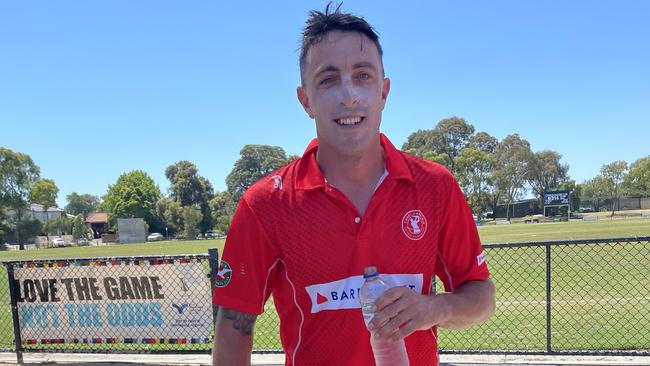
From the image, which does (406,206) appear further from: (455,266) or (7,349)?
(7,349)

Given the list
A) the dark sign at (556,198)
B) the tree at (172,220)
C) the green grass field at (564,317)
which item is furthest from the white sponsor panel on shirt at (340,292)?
the dark sign at (556,198)

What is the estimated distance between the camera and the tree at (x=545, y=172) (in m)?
89.1

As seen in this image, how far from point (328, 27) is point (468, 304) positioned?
3.78ft

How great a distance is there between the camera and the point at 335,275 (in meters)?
1.74

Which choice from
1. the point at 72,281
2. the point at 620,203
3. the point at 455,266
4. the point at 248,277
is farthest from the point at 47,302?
the point at 620,203

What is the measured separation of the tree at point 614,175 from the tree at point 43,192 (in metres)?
93.8

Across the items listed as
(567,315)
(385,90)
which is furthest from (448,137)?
(385,90)

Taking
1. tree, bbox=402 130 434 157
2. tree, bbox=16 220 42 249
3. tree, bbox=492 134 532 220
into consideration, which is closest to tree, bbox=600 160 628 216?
tree, bbox=492 134 532 220

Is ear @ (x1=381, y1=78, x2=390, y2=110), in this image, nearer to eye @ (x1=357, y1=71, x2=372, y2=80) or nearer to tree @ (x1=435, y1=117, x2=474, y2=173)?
eye @ (x1=357, y1=71, x2=372, y2=80)

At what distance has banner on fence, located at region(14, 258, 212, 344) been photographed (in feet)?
19.0

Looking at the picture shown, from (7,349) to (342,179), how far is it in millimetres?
6961

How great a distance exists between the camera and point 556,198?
259ft

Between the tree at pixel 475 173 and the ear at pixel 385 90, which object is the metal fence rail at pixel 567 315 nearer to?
the ear at pixel 385 90

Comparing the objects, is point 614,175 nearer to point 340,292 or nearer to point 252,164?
point 252,164
